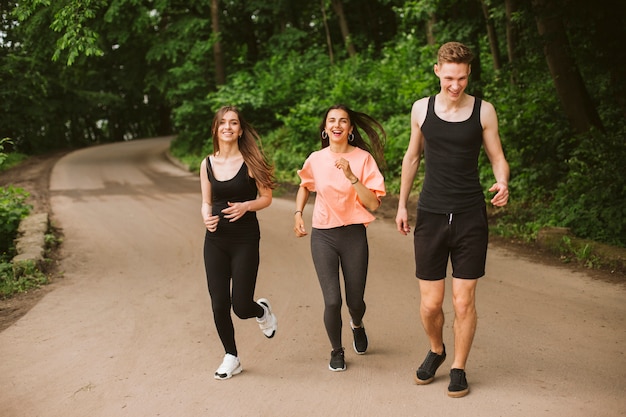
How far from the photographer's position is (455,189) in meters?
4.70

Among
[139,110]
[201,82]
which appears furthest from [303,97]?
[139,110]

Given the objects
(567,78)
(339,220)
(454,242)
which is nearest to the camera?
(454,242)

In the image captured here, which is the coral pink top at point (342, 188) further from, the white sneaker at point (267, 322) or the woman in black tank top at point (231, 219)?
the white sneaker at point (267, 322)

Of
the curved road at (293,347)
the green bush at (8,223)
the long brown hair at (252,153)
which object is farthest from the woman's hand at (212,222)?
the green bush at (8,223)

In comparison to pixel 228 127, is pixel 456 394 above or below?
below

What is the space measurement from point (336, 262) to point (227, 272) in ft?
2.70

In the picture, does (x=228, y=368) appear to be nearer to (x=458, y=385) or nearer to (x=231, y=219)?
(x=231, y=219)

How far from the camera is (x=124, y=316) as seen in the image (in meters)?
7.45

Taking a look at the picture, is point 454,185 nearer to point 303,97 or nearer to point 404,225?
point 404,225

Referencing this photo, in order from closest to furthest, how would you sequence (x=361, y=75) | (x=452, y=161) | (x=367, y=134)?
(x=452, y=161) → (x=367, y=134) → (x=361, y=75)

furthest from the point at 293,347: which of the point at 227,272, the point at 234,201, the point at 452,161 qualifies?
the point at 452,161

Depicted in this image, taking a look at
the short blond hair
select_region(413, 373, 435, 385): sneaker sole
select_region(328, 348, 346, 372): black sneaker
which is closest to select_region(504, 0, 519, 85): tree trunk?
the short blond hair

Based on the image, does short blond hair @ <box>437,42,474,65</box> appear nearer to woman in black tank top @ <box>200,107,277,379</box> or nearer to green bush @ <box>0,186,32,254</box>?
woman in black tank top @ <box>200,107,277,379</box>

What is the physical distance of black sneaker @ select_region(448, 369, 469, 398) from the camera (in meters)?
4.75
